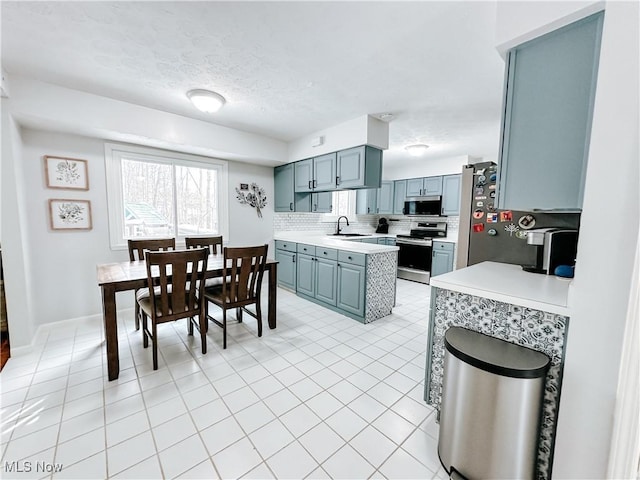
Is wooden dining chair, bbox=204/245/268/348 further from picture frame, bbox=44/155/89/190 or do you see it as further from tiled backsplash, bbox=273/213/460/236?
tiled backsplash, bbox=273/213/460/236

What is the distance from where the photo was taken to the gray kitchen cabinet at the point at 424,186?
5062mm

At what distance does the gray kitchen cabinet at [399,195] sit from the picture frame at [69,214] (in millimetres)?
5048

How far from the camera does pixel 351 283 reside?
3.21 m

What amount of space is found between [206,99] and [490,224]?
283cm

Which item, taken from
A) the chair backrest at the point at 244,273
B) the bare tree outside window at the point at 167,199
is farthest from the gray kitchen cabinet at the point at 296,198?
the chair backrest at the point at 244,273

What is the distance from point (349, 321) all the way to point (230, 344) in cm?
135

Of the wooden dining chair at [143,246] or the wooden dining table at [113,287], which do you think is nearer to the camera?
the wooden dining table at [113,287]

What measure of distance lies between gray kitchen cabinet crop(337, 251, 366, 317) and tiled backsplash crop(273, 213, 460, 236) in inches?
65.9

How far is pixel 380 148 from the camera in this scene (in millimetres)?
3271

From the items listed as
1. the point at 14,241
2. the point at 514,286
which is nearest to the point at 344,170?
the point at 514,286

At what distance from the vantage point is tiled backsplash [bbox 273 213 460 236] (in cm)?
467

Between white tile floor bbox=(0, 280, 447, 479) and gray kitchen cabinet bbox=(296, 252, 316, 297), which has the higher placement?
gray kitchen cabinet bbox=(296, 252, 316, 297)

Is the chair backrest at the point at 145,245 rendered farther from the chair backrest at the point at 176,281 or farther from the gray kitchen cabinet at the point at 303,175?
the gray kitchen cabinet at the point at 303,175

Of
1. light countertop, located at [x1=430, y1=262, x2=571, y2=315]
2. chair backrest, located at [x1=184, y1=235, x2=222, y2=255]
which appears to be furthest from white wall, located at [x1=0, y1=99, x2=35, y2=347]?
light countertop, located at [x1=430, y1=262, x2=571, y2=315]
